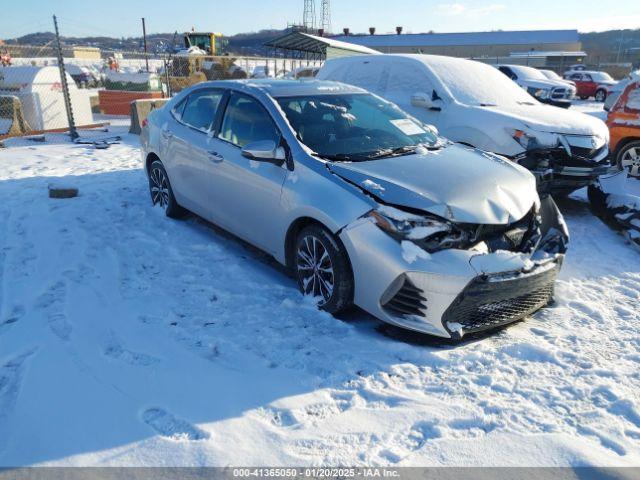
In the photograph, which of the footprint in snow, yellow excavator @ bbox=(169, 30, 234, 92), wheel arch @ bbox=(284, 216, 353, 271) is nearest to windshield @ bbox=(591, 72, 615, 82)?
yellow excavator @ bbox=(169, 30, 234, 92)

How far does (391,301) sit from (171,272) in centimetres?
217

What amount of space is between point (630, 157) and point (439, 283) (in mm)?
6804

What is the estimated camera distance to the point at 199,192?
4996mm

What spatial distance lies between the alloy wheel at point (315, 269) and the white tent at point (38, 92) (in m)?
10.7

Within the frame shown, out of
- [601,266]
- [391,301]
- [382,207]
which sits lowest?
[601,266]

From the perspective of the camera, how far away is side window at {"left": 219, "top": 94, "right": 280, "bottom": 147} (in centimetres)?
420

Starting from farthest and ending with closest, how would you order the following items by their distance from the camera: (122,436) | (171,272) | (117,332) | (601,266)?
(601,266) < (171,272) < (117,332) < (122,436)

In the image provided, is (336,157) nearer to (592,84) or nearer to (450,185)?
(450,185)

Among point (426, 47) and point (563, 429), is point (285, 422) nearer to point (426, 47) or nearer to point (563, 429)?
point (563, 429)

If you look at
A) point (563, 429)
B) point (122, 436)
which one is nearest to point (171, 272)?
point (122, 436)

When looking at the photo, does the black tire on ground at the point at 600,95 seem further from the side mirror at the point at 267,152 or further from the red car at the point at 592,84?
the side mirror at the point at 267,152

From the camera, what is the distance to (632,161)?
26.2ft

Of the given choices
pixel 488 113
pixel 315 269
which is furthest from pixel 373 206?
pixel 488 113

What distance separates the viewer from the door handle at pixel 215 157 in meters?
4.56
